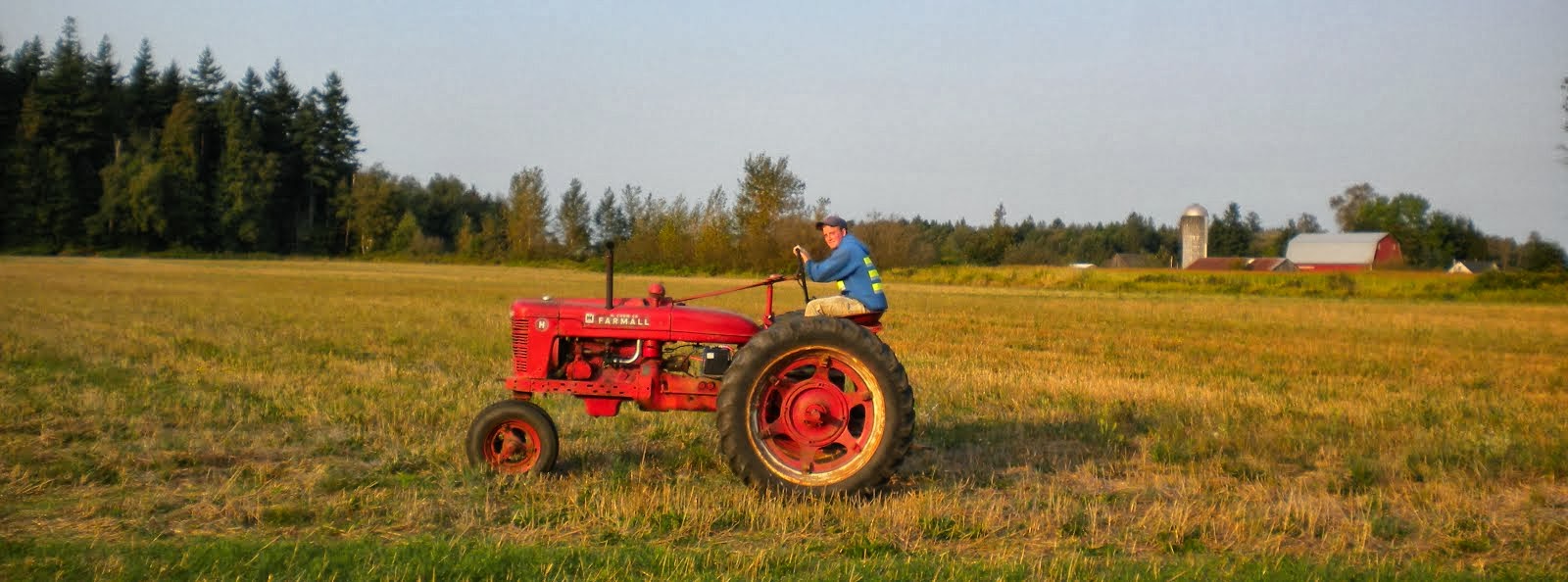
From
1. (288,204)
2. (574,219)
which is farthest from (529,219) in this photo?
(288,204)

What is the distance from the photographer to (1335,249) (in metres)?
67.5

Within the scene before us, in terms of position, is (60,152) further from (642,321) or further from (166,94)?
(642,321)

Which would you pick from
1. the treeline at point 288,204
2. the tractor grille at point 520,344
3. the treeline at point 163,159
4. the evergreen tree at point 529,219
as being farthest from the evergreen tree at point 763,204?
the tractor grille at point 520,344

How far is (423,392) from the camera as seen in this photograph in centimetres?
988

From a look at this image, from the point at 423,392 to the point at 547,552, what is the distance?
5.74 m

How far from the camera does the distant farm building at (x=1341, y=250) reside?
64.7 metres

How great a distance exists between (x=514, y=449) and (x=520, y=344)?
2.15 ft

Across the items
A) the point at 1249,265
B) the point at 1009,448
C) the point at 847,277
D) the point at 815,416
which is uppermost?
the point at 1249,265

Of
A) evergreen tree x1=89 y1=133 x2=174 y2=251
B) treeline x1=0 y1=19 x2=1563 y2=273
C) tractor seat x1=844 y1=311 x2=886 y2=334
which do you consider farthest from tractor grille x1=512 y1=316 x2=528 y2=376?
evergreen tree x1=89 y1=133 x2=174 y2=251

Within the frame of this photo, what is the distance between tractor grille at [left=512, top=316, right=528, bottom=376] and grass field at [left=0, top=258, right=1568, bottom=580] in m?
0.74

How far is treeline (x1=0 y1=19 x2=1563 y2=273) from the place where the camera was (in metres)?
63.8

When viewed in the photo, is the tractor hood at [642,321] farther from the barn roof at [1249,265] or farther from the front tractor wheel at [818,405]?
the barn roof at [1249,265]

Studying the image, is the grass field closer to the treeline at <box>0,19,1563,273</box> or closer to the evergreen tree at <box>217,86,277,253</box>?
the treeline at <box>0,19,1563,273</box>

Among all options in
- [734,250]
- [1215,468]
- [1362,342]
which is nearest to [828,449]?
[1215,468]
